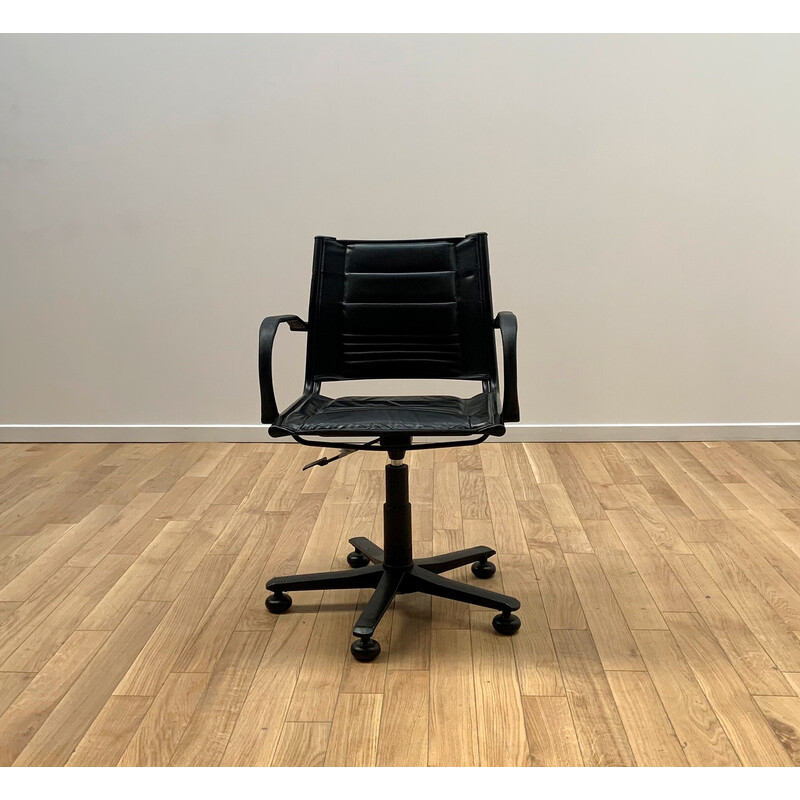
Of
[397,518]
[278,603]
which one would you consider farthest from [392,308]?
[278,603]

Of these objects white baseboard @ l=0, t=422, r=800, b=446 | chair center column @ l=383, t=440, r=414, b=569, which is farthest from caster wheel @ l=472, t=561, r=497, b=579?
white baseboard @ l=0, t=422, r=800, b=446

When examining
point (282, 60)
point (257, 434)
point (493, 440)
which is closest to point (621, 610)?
point (493, 440)

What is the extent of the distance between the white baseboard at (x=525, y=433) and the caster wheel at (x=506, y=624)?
207 cm

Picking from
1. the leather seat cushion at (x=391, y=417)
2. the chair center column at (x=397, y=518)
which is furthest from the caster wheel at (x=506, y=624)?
the leather seat cushion at (x=391, y=417)

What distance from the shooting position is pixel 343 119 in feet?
13.5

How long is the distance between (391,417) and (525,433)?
7.07 feet

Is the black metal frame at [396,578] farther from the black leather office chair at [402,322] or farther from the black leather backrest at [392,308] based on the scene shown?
the black leather backrest at [392,308]

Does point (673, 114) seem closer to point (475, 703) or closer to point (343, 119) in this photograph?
point (343, 119)

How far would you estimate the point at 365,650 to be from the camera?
6.99 ft

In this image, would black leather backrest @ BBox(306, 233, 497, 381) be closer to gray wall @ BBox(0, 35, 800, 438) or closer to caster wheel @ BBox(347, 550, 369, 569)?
caster wheel @ BBox(347, 550, 369, 569)

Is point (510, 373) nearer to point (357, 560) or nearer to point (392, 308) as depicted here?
point (392, 308)

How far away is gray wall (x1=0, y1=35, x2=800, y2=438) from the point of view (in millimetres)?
4059

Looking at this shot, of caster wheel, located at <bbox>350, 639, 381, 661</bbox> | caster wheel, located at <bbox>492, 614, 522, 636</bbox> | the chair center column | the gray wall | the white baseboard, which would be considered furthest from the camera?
the white baseboard

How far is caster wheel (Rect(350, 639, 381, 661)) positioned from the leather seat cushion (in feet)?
1.64
